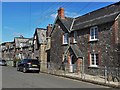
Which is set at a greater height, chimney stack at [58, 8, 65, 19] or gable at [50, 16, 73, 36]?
chimney stack at [58, 8, 65, 19]

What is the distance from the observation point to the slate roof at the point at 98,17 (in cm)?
2372

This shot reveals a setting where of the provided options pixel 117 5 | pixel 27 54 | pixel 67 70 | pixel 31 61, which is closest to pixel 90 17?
pixel 117 5

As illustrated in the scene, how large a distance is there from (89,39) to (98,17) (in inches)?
106

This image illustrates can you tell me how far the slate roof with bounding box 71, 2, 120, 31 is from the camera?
23.7 m

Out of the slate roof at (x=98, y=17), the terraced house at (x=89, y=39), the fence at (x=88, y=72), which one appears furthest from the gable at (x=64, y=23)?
the fence at (x=88, y=72)

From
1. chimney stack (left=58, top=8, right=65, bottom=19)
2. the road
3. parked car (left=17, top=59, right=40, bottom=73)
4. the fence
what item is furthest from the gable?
the road

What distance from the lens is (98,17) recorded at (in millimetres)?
26062

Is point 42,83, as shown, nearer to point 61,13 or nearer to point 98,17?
point 98,17

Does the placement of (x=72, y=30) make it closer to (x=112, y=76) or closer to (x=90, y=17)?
(x=90, y=17)

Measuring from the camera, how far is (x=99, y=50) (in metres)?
24.4

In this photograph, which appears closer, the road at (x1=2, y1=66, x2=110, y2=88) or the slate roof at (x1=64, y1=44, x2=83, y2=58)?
the road at (x1=2, y1=66, x2=110, y2=88)

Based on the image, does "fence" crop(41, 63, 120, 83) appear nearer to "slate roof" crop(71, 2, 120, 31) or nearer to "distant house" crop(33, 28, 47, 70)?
"slate roof" crop(71, 2, 120, 31)

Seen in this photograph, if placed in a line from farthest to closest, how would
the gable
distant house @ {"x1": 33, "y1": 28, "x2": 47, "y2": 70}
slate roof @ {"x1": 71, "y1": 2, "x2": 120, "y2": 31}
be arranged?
distant house @ {"x1": 33, "y1": 28, "x2": 47, "y2": 70} → the gable → slate roof @ {"x1": 71, "y1": 2, "x2": 120, "y2": 31}

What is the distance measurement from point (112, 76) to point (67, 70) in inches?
311
